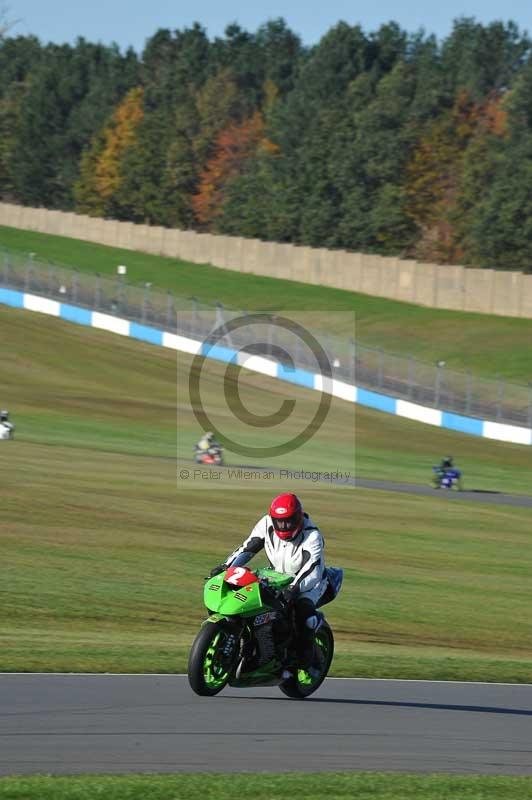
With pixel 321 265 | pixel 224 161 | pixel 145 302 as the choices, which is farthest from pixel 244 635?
pixel 224 161

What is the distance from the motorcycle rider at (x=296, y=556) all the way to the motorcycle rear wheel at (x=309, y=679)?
203 mm

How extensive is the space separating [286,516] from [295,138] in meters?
112

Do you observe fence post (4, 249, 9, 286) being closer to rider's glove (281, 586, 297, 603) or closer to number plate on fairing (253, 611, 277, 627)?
rider's glove (281, 586, 297, 603)

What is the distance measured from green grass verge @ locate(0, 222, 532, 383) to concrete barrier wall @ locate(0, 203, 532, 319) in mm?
934

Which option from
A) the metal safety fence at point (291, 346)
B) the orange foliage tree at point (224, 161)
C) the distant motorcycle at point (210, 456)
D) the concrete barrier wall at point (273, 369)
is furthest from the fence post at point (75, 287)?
the orange foliage tree at point (224, 161)

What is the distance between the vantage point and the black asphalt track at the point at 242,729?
9.28 metres

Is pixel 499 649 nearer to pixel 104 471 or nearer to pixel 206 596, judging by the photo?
pixel 206 596

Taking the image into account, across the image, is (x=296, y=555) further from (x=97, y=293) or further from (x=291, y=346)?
(x=97, y=293)

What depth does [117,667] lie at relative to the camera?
13.0 meters

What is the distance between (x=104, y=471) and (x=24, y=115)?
371 feet

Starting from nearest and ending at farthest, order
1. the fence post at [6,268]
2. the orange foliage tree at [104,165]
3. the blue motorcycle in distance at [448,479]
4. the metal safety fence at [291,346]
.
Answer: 1. the blue motorcycle in distance at [448,479]
2. the metal safety fence at [291,346]
3. the fence post at [6,268]
4. the orange foliage tree at [104,165]

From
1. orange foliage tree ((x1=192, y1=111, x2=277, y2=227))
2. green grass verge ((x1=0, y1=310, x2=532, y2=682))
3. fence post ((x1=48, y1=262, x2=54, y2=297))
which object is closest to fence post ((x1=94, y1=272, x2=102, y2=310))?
fence post ((x1=48, y1=262, x2=54, y2=297))

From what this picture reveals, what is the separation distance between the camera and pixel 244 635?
1116 centimetres

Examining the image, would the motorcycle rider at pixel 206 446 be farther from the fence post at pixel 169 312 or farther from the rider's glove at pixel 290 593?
the rider's glove at pixel 290 593
